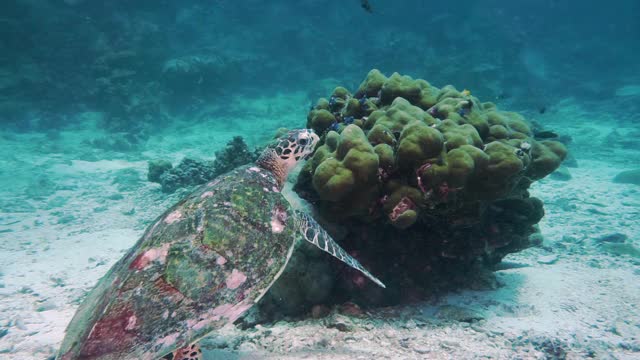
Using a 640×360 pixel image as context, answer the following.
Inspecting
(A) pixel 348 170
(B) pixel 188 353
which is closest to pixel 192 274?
(B) pixel 188 353

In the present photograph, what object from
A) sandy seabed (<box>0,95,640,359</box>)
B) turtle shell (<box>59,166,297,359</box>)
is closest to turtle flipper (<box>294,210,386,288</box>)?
turtle shell (<box>59,166,297,359</box>)

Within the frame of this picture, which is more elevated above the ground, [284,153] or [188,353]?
[284,153]

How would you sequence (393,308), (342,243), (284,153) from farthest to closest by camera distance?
(342,243) < (284,153) < (393,308)

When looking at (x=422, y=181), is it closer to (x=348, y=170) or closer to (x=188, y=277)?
(x=348, y=170)

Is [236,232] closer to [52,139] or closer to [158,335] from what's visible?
[158,335]

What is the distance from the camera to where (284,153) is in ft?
15.0

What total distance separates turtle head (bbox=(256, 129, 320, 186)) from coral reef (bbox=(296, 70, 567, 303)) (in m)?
0.24

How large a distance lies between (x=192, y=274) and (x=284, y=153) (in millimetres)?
2168

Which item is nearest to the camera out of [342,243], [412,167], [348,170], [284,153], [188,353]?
[188,353]

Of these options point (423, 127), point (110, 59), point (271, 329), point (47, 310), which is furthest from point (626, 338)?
point (110, 59)

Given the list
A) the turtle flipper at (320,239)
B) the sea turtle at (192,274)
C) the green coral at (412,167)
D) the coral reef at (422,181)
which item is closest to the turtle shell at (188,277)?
the sea turtle at (192,274)

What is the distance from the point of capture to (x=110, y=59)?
21.8m

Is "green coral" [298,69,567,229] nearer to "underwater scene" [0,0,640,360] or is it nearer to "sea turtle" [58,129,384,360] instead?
"underwater scene" [0,0,640,360]

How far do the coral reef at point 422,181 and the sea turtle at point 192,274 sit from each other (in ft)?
2.91
